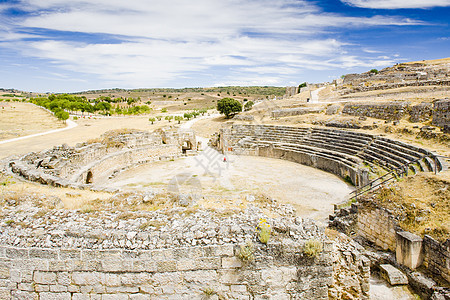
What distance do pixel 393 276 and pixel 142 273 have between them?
5.54 m

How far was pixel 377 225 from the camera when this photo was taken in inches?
311

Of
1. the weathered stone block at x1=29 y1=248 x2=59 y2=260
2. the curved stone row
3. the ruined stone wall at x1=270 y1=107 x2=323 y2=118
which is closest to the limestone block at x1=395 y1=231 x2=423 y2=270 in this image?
the curved stone row

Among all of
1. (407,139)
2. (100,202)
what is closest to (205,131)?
(407,139)

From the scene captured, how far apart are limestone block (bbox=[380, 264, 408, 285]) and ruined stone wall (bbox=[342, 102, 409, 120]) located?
16489mm

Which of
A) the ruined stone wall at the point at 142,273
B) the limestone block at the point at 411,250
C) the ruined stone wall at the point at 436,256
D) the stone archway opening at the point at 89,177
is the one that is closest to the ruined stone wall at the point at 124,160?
the stone archway opening at the point at 89,177

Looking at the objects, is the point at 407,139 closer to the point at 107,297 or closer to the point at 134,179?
the point at 134,179

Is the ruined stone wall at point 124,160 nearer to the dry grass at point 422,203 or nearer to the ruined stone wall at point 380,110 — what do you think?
the dry grass at point 422,203

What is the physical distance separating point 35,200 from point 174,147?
674 inches

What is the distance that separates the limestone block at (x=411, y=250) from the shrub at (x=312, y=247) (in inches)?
120

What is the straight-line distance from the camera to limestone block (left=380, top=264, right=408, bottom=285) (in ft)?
20.7

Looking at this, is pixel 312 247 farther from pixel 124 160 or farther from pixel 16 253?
pixel 124 160

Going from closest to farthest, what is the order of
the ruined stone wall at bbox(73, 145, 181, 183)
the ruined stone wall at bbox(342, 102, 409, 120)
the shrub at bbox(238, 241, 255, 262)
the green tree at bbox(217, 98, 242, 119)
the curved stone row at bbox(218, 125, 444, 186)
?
the shrub at bbox(238, 241, 255, 262) → the curved stone row at bbox(218, 125, 444, 186) → the ruined stone wall at bbox(73, 145, 181, 183) → the ruined stone wall at bbox(342, 102, 409, 120) → the green tree at bbox(217, 98, 242, 119)

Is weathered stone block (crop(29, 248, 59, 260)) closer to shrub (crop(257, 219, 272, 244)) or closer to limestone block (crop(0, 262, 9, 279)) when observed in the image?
limestone block (crop(0, 262, 9, 279))

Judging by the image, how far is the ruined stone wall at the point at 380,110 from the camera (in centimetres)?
1992
